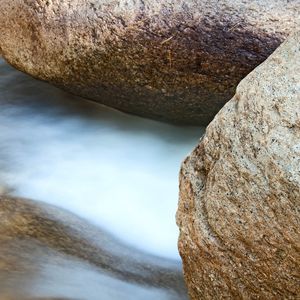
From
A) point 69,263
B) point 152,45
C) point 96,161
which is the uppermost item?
point 152,45

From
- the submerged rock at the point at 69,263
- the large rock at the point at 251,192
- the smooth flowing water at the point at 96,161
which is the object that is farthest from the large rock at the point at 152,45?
the large rock at the point at 251,192

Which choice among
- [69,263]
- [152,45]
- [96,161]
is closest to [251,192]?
[69,263]

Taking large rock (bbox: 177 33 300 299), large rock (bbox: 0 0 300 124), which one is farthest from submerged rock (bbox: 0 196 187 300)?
large rock (bbox: 0 0 300 124)

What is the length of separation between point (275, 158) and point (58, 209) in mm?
1804

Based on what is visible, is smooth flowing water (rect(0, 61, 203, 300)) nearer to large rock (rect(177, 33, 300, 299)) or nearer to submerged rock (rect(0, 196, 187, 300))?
submerged rock (rect(0, 196, 187, 300))

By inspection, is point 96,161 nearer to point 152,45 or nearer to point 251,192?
point 152,45

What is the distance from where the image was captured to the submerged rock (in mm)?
2920

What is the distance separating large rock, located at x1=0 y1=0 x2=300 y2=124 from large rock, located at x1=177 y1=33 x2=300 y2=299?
1.34 metres

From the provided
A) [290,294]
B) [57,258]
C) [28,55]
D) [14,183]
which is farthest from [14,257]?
[28,55]

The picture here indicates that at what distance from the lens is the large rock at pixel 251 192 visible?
2135mm

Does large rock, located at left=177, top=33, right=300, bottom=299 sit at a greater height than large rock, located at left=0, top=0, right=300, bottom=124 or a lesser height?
lesser

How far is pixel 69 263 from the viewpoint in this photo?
Answer: 3.18 meters

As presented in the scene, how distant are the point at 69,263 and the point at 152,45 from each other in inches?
48.6

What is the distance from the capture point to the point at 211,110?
4.10 m
